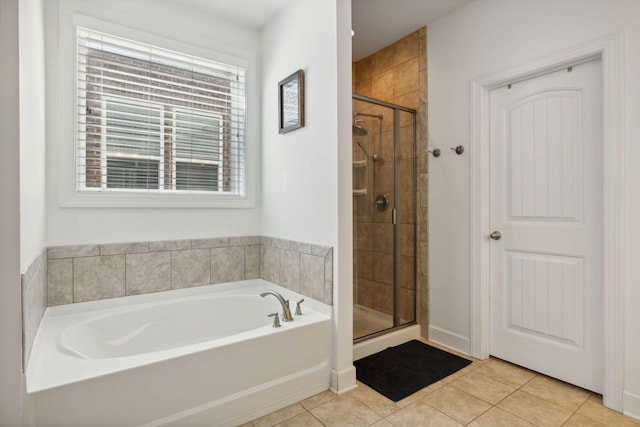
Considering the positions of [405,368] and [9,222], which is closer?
[9,222]

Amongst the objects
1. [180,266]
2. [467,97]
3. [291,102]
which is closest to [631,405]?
[467,97]

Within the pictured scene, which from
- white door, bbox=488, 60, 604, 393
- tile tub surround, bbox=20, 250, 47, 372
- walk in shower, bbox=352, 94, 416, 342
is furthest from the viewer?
walk in shower, bbox=352, 94, 416, 342

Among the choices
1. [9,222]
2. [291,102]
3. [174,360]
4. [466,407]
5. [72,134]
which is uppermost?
[291,102]

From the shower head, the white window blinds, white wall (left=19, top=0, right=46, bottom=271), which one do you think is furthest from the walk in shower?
white wall (left=19, top=0, right=46, bottom=271)

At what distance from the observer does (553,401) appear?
6.30 feet

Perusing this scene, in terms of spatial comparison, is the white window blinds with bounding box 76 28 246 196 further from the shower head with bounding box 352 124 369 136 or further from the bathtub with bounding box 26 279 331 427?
the shower head with bounding box 352 124 369 136

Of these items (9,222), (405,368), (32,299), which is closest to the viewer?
(9,222)

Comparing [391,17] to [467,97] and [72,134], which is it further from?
[72,134]

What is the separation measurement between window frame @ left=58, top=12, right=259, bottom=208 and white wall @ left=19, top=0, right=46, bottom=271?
16 centimetres

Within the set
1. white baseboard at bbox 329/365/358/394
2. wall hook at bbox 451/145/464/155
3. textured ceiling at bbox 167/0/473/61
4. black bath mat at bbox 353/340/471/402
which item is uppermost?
textured ceiling at bbox 167/0/473/61

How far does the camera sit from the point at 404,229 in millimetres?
2969

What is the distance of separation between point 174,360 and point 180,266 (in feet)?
3.45

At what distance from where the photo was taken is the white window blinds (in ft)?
7.29

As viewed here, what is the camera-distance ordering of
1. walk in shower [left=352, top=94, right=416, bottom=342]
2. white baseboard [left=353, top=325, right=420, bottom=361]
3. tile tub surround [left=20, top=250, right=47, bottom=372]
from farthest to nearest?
1. walk in shower [left=352, top=94, right=416, bottom=342]
2. white baseboard [left=353, top=325, right=420, bottom=361]
3. tile tub surround [left=20, top=250, right=47, bottom=372]
